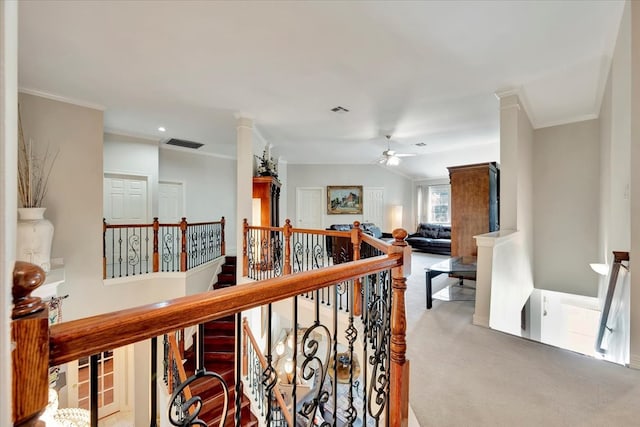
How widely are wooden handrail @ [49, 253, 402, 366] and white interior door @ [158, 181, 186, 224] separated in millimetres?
6199

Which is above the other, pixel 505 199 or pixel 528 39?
pixel 528 39

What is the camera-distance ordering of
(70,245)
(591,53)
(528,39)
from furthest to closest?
(70,245) < (591,53) < (528,39)

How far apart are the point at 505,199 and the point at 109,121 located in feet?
20.3

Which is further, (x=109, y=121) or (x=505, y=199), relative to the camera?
(x=109, y=121)

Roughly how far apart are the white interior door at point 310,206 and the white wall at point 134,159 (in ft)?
13.7

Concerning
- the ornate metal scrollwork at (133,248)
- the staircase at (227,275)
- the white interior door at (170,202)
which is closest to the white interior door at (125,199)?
the ornate metal scrollwork at (133,248)

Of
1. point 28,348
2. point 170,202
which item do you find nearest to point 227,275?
point 170,202

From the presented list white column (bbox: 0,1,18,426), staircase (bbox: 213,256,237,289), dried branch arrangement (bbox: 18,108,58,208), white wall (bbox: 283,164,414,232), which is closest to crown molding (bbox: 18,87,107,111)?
dried branch arrangement (bbox: 18,108,58,208)

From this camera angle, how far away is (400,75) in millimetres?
3186

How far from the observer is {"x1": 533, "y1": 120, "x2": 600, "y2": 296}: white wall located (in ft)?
14.5

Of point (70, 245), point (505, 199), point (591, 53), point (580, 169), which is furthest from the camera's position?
point (580, 169)

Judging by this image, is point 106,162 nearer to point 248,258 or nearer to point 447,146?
point 248,258

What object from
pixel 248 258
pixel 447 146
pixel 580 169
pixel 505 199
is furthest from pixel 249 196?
pixel 580 169

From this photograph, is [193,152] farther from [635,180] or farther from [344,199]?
[635,180]
